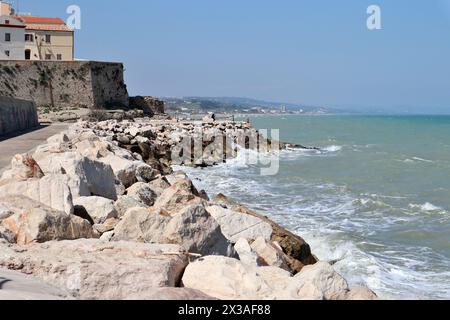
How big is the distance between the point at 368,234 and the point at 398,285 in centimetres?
358

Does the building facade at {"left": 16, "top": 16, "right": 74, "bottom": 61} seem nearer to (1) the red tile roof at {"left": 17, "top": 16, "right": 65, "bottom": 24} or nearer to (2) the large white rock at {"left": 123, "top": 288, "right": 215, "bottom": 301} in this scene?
(1) the red tile roof at {"left": 17, "top": 16, "right": 65, "bottom": 24}

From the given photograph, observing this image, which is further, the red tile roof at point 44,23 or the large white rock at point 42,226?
the red tile roof at point 44,23

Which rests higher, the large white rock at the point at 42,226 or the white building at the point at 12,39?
the white building at the point at 12,39

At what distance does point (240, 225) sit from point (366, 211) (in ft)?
27.4

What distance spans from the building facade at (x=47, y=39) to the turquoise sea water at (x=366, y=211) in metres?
23.3

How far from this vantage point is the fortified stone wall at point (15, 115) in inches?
813

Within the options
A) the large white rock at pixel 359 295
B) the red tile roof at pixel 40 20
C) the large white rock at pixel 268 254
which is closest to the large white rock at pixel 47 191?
the large white rock at pixel 268 254

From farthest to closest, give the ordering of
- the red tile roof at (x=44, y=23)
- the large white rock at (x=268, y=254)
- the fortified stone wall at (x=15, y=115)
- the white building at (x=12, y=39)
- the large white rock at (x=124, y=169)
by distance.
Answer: the red tile roof at (x=44, y=23) < the white building at (x=12, y=39) < the fortified stone wall at (x=15, y=115) < the large white rock at (x=124, y=169) < the large white rock at (x=268, y=254)

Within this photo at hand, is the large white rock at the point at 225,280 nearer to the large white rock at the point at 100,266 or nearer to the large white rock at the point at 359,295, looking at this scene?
the large white rock at the point at 100,266

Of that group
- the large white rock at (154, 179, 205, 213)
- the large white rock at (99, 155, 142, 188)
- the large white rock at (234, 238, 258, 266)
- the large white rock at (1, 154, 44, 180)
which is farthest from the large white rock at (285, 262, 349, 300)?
the large white rock at (99, 155, 142, 188)

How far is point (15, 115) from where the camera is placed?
22938mm

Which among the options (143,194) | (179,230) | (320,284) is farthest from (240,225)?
(320,284)

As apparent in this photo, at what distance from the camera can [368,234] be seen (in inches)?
467
